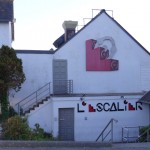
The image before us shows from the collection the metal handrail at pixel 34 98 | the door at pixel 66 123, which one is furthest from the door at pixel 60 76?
the door at pixel 66 123

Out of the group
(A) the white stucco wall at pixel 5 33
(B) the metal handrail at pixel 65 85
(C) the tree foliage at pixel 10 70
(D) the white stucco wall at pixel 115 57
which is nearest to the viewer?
(C) the tree foliage at pixel 10 70

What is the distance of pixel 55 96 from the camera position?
26875 mm

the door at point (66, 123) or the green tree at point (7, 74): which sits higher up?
the green tree at point (7, 74)

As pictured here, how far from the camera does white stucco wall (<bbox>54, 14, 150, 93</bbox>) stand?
29438 mm

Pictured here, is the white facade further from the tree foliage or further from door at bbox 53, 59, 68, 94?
the tree foliage

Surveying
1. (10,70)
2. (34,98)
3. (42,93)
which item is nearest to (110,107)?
(42,93)

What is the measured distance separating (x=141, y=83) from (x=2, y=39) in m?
10.4

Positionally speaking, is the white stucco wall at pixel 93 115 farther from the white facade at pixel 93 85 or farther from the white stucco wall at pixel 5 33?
the white stucco wall at pixel 5 33

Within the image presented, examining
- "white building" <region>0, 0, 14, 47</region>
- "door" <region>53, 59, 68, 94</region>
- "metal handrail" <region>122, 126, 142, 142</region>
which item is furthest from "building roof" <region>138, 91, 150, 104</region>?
"white building" <region>0, 0, 14, 47</region>

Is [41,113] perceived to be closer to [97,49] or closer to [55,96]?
[55,96]

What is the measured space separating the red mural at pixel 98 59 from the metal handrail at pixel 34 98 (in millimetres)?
3273

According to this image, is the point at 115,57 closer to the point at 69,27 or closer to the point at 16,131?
the point at 69,27

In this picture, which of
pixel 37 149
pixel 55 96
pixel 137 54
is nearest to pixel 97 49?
pixel 137 54

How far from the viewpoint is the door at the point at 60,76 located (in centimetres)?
2879
